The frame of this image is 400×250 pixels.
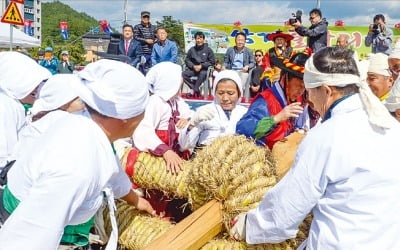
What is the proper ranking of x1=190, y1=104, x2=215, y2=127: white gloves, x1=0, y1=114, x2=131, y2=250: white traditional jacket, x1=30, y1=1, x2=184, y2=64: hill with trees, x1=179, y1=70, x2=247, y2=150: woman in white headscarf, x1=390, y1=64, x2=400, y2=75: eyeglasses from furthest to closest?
1. x1=30, y1=1, x2=184, y2=64: hill with trees
2. x1=390, y1=64, x2=400, y2=75: eyeglasses
3. x1=179, y1=70, x2=247, y2=150: woman in white headscarf
4. x1=190, y1=104, x2=215, y2=127: white gloves
5. x1=0, y1=114, x2=131, y2=250: white traditional jacket

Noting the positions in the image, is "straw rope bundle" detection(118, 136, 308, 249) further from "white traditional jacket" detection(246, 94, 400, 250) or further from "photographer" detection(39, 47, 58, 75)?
"photographer" detection(39, 47, 58, 75)

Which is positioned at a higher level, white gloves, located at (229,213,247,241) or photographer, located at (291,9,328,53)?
photographer, located at (291,9,328,53)

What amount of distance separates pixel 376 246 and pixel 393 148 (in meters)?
0.36

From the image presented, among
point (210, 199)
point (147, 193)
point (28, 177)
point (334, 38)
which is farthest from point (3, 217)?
point (334, 38)

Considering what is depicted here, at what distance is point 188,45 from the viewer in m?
12.4

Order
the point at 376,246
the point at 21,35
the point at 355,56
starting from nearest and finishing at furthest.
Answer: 1. the point at 376,246
2. the point at 355,56
3. the point at 21,35

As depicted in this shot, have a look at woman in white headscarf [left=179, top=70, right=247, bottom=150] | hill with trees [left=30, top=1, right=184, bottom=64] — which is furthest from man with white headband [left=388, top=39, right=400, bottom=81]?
hill with trees [left=30, top=1, right=184, bottom=64]

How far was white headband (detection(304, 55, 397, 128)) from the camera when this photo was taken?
1.86m

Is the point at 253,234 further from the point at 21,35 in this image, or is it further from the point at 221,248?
the point at 21,35

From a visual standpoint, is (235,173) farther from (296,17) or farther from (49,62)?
(49,62)

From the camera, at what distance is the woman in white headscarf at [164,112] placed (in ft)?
10.7

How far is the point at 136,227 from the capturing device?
2799 mm

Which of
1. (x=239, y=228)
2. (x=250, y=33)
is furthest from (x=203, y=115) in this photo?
(x=250, y=33)

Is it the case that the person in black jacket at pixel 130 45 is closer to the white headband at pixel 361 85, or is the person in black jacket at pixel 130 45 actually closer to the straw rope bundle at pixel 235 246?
the straw rope bundle at pixel 235 246
